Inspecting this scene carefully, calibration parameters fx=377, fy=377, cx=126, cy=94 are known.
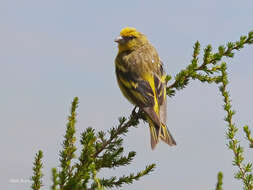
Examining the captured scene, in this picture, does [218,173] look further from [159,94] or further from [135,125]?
[159,94]

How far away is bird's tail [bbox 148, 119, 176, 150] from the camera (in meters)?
5.54

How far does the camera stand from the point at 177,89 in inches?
235

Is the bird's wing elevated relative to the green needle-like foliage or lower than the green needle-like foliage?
elevated

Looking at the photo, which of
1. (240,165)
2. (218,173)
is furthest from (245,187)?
(218,173)

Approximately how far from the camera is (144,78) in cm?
657

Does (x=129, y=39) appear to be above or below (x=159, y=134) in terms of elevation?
above

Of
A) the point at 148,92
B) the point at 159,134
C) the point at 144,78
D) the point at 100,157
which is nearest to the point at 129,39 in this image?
the point at 144,78

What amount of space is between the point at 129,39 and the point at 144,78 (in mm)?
1624

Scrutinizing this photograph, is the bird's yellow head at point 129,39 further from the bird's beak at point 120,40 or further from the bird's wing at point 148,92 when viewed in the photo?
the bird's wing at point 148,92

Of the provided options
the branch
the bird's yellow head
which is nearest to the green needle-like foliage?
the branch

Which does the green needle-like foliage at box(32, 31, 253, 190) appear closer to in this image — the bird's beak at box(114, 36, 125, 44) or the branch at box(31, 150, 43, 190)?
the branch at box(31, 150, 43, 190)

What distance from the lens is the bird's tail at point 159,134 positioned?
18.2 ft

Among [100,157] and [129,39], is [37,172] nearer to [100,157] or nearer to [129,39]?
[100,157]

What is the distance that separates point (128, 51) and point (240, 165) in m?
4.58
